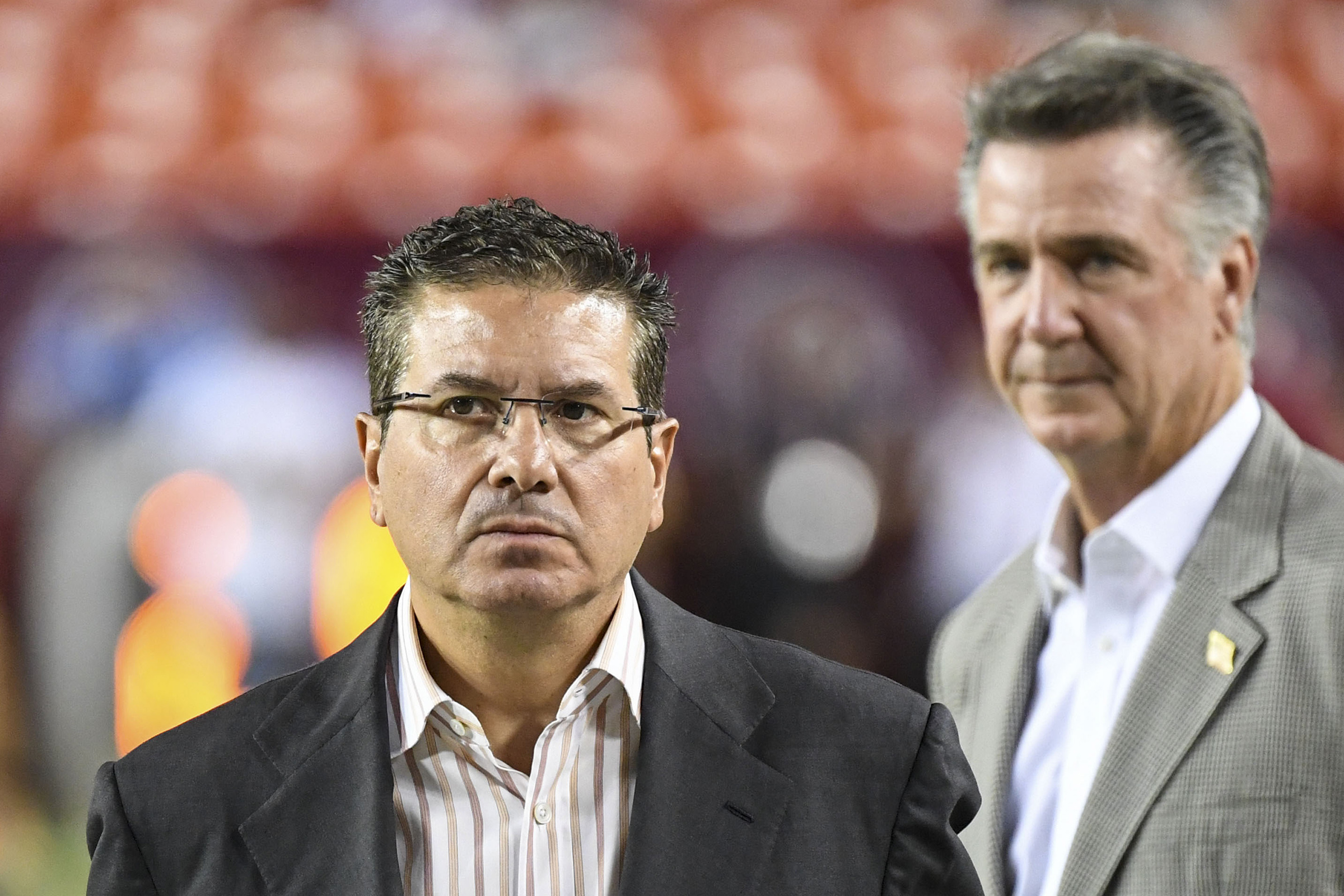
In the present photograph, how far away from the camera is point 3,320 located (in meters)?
4.23

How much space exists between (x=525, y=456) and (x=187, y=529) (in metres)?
3.22

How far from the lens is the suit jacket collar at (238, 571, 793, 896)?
4.22 feet

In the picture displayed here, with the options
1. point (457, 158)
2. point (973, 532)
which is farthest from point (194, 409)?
point (973, 532)

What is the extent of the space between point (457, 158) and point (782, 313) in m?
1.25

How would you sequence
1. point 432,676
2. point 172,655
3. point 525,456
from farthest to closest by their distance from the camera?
point 172,655
point 432,676
point 525,456

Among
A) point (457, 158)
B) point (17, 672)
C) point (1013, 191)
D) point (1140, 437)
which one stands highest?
point (457, 158)

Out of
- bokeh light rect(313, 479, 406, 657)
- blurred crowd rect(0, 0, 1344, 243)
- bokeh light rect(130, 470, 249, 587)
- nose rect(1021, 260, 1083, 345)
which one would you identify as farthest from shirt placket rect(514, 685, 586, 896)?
blurred crowd rect(0, 0, 1344, 243)

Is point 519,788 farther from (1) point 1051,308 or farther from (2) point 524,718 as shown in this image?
(1) point 1051,308

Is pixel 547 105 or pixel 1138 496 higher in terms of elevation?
pixel 547 105

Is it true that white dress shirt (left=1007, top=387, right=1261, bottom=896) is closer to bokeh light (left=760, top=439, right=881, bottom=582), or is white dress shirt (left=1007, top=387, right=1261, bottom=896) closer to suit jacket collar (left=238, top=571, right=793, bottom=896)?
suit jacket collar (left=238, top=571, right=793, bottom=896)

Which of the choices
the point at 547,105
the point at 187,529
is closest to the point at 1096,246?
the point at 187,529

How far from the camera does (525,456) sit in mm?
1303

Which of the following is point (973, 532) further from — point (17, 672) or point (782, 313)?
point (17, 672)

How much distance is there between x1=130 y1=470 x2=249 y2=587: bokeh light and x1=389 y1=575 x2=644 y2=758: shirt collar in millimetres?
2984
